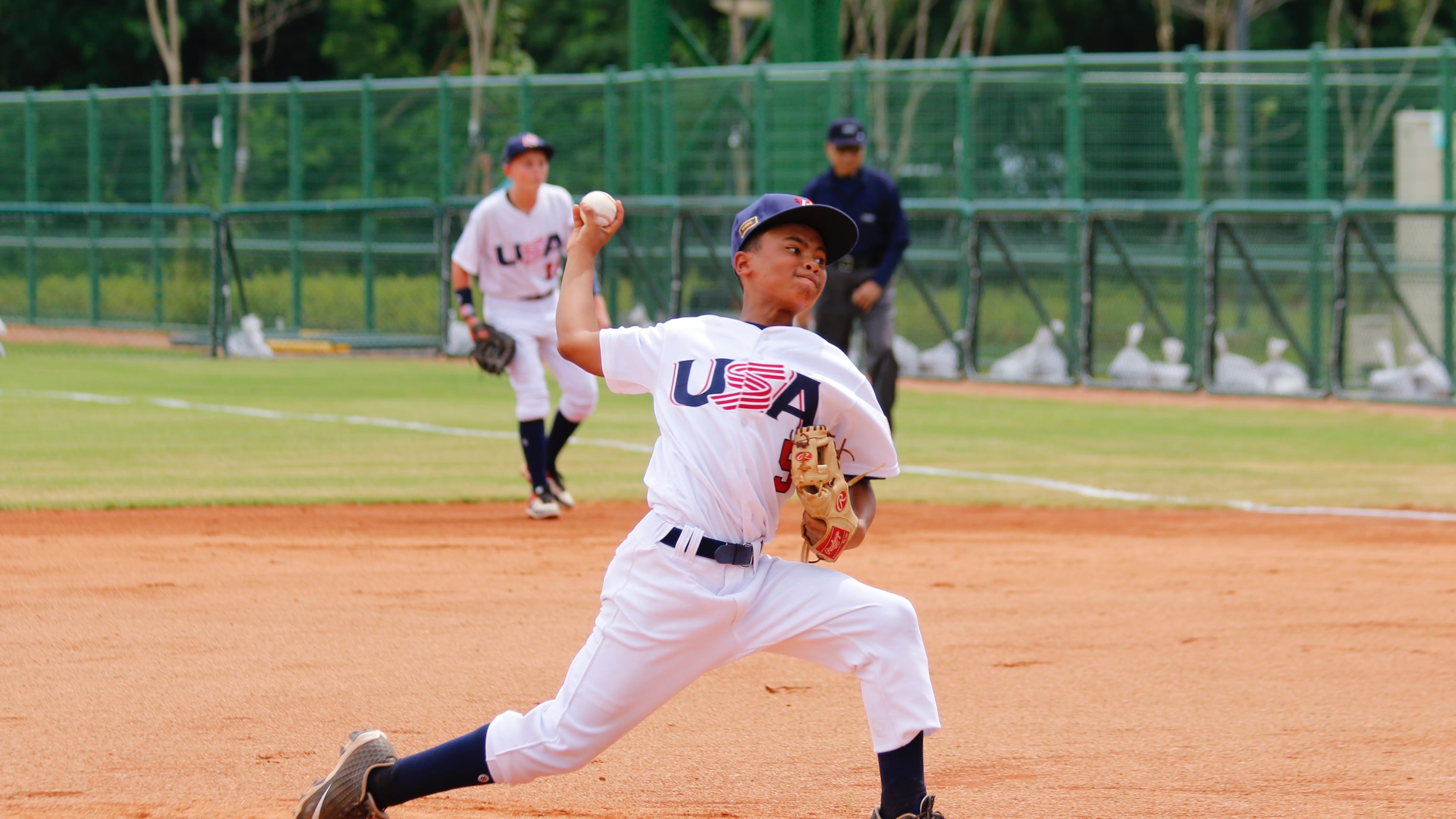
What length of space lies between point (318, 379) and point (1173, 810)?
13.7m

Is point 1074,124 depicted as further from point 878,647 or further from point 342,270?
point 878,647

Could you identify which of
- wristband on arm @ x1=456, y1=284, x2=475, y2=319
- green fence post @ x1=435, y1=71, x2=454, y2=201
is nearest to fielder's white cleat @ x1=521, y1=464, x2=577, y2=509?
wristband on arm @ x1=456, y1=284, x2=475, y2=319

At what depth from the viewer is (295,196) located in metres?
23.4

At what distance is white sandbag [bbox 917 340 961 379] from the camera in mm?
17812

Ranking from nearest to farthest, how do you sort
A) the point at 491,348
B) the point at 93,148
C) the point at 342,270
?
1. the point at 491,348
2. the point at 342,270
3. the point at 93,148

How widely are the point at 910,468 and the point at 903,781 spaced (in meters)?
7.62

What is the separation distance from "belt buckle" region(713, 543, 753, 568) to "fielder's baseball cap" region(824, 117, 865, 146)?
23.6 ft

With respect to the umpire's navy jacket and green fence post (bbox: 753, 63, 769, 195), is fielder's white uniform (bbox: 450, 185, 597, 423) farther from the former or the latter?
green fence post (bbox: 753, 63, 769, 195)

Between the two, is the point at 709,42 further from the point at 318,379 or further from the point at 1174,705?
the point at 1174,705

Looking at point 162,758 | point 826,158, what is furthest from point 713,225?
point 162,758

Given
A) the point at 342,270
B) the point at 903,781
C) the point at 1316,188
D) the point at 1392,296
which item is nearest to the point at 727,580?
the point at 903,781

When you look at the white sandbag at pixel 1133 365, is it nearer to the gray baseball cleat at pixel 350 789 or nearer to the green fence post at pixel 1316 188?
the green fence post at pixel 1316 188

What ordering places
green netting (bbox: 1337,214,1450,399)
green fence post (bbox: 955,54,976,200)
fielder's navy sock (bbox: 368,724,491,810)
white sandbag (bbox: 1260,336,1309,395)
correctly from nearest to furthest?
fielder's navy sock (bbox: 368,724,491,810), green netting (bbox: 1337,214,1450,399), white sandbag (bbox: 1260,336,1309,395), green fence post (bbox: 955,54,976,200)

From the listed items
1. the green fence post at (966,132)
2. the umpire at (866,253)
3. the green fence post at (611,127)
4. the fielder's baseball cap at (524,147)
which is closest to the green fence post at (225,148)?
the green fence post at (611,127)
